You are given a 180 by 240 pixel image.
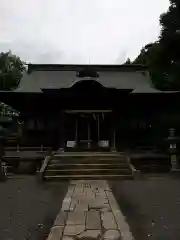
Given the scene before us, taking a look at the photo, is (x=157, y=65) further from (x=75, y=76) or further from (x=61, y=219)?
(x=61, y=219)

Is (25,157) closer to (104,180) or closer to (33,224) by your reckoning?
(104,180)

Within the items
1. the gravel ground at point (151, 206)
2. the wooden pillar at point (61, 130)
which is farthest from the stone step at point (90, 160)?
the wooden pillar at point (61, 130)

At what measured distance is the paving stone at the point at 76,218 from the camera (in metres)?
6.32

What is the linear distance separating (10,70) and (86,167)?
36.5 meters

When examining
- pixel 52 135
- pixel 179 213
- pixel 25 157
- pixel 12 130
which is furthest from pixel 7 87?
pixel 179 213

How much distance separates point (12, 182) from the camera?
13.2 metres

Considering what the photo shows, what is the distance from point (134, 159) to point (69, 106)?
5511mm

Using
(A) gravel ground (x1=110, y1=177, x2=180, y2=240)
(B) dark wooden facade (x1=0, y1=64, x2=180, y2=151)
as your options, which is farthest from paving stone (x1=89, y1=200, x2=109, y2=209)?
(B) dark wooden facade (x1=0, y1=64, x2=180, y2=151)

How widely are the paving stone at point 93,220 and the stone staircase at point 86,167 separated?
6.60 meters

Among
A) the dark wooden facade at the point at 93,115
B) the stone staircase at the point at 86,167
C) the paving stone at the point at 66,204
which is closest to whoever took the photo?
the paving stone at the point at 66,204

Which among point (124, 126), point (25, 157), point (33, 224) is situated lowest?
point (33, 224)

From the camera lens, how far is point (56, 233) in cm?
563

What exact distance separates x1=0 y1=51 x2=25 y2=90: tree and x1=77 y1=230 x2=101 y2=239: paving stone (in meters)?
38.3

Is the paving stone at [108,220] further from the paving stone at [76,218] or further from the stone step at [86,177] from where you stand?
the stone step at [86,177]
